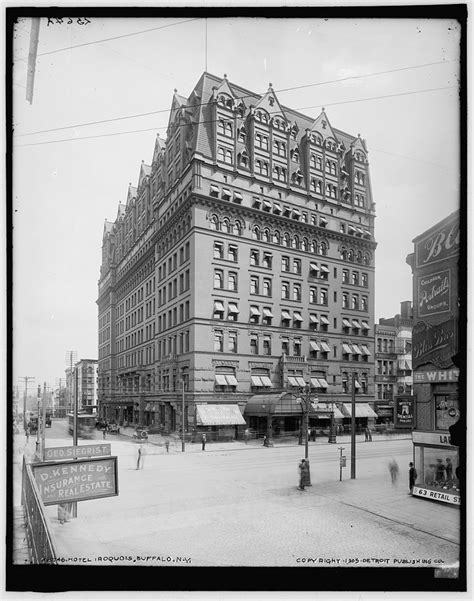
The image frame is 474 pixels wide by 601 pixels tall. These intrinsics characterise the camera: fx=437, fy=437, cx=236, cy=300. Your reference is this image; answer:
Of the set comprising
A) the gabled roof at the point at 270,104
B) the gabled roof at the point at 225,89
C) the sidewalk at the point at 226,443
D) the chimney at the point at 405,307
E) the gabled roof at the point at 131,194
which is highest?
the gabled roof at the point at 225,89

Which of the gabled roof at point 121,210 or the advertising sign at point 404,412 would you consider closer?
the gabled roof at point 121,210

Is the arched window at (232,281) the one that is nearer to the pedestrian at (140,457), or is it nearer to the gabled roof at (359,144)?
the pedestrian at (140,457)

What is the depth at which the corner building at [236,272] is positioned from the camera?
13359 mm

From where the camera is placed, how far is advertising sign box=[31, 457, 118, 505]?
9711 millimetres

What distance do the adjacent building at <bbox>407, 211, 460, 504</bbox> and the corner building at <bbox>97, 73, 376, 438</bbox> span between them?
1.90m

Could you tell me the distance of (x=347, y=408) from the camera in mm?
20672

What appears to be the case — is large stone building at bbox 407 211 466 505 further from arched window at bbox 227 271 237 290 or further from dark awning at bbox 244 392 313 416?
arched window at bbox 227 271 237 290

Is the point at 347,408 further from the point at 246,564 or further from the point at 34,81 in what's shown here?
the point at 34,81

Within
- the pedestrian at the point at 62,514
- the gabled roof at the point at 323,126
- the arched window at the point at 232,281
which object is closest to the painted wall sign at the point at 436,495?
the arched window at the point at 232,281

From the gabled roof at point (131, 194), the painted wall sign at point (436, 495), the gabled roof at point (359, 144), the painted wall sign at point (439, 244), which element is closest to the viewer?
the painted wall sign at point (439, 244)

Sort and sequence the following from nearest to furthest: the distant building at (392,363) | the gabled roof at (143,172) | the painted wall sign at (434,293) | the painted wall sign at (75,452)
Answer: the painted wall sign at (75,452) → the painted wall sign at (434,293) → the gabled roof at (143,172) → the distant building at (392,363)

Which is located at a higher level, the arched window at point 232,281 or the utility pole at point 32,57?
the utility pole at point 32,57

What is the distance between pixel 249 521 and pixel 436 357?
679 centimetres

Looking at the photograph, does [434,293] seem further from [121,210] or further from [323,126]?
[121,210]
